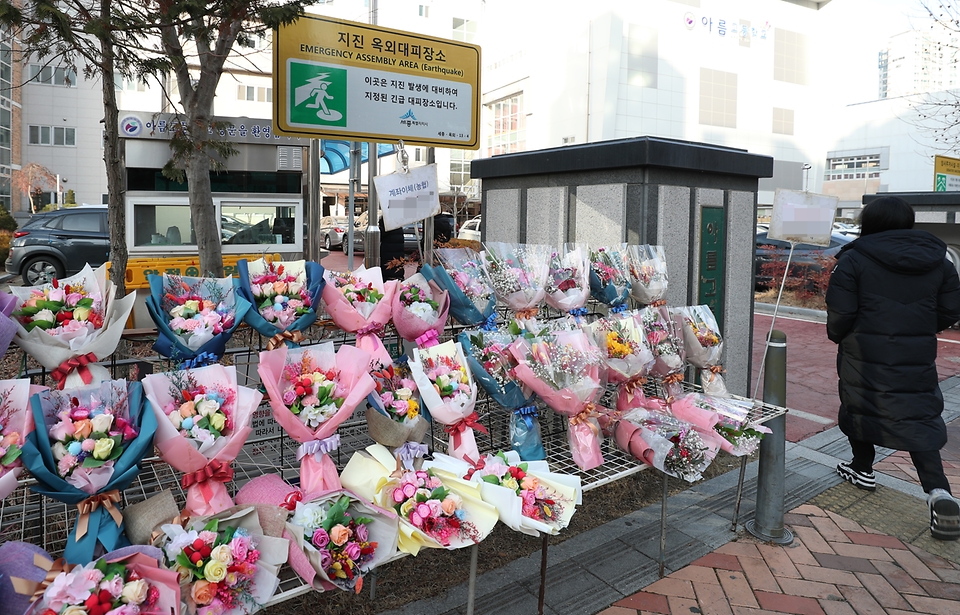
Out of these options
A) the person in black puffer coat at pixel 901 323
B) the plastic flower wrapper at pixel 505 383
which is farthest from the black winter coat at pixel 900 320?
the plastic flower wrapper at pixel 505 383

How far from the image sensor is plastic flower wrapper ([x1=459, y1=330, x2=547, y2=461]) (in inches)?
114

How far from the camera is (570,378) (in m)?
2.93

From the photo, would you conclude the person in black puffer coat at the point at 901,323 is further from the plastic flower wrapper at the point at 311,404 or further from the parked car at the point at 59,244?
the parked car at the point at 59,244

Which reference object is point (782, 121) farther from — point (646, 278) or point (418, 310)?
point (418, 310)

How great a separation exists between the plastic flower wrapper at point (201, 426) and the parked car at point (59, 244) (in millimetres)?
13462

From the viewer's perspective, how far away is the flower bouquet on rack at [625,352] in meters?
3.25

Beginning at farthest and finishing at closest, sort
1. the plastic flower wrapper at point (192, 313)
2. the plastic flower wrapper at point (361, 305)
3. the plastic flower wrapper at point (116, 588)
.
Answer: the plastic flower wrapper at point (361, 305) < the plastic flower wrapper at point (192, 313) < the plastic flower wrapper at point (116, 588)

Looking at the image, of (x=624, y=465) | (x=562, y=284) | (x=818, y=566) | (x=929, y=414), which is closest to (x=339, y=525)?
(x=624, y=465)

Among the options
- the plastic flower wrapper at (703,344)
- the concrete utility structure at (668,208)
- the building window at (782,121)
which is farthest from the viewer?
the building window at (782,121)

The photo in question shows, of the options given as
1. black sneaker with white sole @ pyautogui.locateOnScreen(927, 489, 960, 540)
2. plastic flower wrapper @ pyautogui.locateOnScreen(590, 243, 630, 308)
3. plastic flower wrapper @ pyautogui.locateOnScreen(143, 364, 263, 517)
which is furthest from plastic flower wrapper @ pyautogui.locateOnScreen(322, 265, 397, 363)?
black sneaker with white sole @ pyautogui.locateOnScreen(927, 489, 960, 540)

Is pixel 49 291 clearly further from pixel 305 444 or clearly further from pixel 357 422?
pixel 357 422

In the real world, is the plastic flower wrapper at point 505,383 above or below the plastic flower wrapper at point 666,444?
above

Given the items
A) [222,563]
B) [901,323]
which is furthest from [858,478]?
[222,563]

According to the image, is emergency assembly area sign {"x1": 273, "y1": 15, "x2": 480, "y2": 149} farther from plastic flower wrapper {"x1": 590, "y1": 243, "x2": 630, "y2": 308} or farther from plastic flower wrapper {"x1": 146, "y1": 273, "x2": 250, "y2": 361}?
plastic flower wrapper {"x1": 146, "y1": 273, "x2": 250, "y2": 361}
